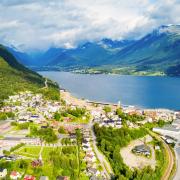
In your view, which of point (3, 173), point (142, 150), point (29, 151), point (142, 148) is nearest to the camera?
point (3, 173)

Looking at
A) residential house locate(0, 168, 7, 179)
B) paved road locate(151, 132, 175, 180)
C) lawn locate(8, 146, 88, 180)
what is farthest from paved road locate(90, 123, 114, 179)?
residential house locate(0, 168, 7, 179)

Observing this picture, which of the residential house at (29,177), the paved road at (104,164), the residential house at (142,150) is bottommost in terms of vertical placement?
the residential house at (29,177)

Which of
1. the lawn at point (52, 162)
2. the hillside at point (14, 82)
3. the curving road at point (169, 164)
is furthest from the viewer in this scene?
the hillside at point (14, 82)

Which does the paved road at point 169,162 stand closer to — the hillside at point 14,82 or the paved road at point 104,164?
the paved road at point 104,164

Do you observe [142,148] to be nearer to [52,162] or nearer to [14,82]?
[52,162]

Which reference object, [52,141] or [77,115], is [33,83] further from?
[52,141]

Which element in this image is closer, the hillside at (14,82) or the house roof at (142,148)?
the house roof at (142,148)

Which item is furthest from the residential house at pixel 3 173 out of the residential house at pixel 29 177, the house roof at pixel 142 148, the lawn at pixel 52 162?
the house roof at pixel 142 148

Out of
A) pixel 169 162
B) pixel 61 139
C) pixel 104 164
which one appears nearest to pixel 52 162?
pixel 104 164

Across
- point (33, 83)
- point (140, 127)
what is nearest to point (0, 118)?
point (140, 127)
